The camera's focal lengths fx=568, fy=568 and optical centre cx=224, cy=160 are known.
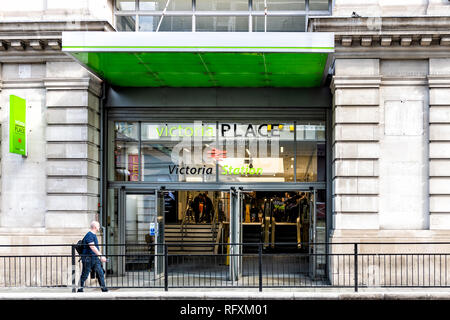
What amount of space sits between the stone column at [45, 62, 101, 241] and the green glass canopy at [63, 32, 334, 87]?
826 millimetres

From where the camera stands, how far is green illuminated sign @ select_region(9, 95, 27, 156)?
46.3 feet

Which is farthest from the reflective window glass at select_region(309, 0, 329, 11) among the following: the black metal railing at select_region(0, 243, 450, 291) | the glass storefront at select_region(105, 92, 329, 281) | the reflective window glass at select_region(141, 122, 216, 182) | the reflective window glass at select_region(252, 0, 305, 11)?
the black metal railing at select_region(0, 243, 450, 291)

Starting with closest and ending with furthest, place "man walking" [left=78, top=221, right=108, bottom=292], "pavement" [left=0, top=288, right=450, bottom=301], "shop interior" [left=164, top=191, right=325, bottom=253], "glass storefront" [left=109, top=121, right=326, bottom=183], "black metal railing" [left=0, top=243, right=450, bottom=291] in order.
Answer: "pavement" [left=0, top=288, right=450, bottom=301] → "man walking" [left=78, top=221, right=108, bottom=292] → "black metal railing" [left=0, top=243, right=450, bottom=291] → "glass storefront" [left=109, top=121, right=326, bottom=183] → "shop interior" [left=164, top=191, right=325, bottom=253]

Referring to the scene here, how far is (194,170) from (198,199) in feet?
3.61

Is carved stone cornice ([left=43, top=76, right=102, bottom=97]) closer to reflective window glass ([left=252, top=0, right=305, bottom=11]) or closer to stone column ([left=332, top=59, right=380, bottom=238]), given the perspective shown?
reflective window glass ([left=252, top=0, right=305, bottom=11])

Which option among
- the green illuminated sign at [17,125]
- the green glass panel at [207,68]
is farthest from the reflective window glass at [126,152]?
the green illuminated sign at [17,125]

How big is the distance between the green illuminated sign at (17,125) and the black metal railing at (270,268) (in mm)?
2526

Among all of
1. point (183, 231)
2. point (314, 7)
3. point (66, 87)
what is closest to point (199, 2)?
point (314, 7)

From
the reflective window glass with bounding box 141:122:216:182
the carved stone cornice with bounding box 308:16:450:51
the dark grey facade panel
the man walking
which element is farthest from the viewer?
the reflective window glass with bounding box 141:122:216:182

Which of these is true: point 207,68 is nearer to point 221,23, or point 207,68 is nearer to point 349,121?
point 221,23

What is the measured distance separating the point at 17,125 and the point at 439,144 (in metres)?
10.6

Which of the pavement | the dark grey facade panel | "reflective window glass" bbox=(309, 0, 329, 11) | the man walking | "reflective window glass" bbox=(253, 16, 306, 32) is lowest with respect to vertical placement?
the pavement

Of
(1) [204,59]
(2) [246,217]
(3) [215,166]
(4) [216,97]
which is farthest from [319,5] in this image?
(2) [246,217]

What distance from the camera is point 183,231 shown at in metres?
16.9
